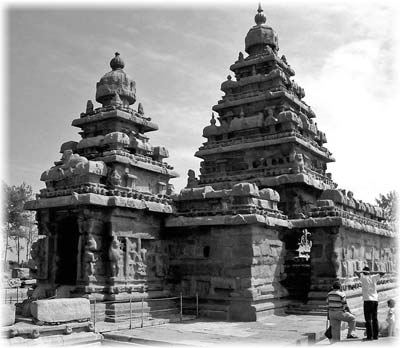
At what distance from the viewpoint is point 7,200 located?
1615 inches

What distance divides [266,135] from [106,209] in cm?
788

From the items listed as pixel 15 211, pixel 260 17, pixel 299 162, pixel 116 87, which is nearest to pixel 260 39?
pixel 260 17

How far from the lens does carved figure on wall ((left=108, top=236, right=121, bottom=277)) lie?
1342 centimetres

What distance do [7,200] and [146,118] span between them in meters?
28.2

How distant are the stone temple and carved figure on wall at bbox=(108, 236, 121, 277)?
3cm

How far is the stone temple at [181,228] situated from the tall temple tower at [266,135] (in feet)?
0.30

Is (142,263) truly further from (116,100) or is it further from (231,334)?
(116,100)

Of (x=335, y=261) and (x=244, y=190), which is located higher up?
(x=244, y=190)

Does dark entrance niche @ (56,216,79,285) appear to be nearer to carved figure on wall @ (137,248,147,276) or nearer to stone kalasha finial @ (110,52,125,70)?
carved figure on wall @ (137,248,147,276)

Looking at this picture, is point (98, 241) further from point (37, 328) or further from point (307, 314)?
point (307, 314)

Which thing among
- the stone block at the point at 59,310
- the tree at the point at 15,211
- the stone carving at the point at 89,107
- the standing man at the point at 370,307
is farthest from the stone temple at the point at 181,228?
the tree at the point at 15,211

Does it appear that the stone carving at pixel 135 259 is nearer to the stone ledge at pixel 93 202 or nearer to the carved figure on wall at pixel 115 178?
the stone ledge at pixel 93 202

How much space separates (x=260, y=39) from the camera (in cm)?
2192

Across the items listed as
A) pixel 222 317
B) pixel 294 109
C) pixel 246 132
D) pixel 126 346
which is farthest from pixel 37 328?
pixel 294 109
